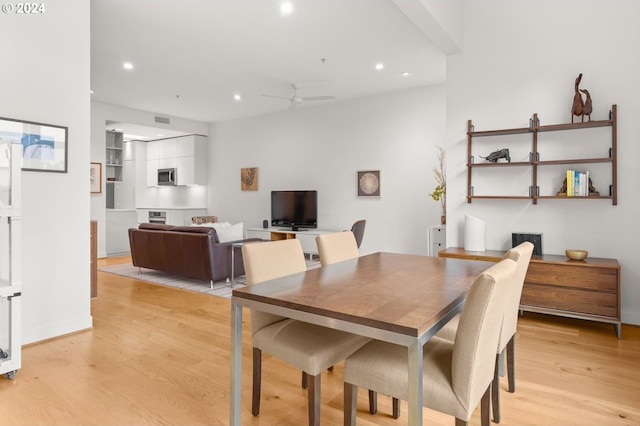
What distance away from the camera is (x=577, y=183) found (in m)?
3.46

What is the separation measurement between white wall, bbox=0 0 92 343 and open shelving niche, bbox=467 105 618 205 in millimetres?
3665

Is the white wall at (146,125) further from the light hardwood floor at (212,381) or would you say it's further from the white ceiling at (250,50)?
the light hardwood floor at (212,381)

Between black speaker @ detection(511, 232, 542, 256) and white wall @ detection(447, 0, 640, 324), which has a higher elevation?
white wall @ detection(447, 0, 640, 324)

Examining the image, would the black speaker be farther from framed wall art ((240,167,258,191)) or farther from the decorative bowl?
framed wall art ((240,167,258,191))

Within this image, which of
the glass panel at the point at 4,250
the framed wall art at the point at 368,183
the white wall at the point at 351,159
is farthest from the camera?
the framed wall art at the point at 368,183

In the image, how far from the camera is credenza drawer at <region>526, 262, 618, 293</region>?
3070mm

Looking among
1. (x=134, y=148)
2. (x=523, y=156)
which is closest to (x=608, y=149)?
(x=523, y=156)

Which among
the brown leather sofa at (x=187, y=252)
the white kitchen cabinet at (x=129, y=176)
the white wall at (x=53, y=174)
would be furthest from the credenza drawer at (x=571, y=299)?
the white kitchen cabinet at (x=129, y=176)

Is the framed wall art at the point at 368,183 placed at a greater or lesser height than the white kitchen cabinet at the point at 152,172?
lesser

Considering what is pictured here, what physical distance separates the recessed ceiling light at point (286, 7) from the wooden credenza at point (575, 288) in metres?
2.99

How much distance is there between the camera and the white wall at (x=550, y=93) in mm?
3354

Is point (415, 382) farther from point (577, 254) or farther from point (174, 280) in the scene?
point (174, 280)
